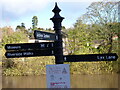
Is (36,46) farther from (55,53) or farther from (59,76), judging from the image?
(59,76)

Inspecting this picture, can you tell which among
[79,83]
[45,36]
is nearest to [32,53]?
[45,36]

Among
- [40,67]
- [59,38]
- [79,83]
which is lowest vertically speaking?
[79,83]

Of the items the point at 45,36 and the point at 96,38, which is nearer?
the point at 45,36

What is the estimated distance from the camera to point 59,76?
9.25 ft

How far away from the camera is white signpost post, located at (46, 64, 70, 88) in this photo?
2.82 m

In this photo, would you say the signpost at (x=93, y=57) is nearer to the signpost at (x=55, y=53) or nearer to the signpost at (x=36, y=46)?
the signpost at (x=55, y=53)

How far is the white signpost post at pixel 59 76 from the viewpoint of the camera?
2816 mm

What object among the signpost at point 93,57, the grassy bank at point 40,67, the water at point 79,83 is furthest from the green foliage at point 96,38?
the signpost at point 93,57

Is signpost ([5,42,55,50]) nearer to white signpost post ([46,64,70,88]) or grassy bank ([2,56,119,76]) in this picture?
white signpost post ([46,64,70,88])

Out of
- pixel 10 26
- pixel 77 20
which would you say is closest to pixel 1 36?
pixel 10 26

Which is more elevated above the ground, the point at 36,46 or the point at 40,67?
the point at 36,46

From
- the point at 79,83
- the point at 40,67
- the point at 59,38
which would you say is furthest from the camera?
the point at 40,67

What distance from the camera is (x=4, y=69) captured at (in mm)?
11094

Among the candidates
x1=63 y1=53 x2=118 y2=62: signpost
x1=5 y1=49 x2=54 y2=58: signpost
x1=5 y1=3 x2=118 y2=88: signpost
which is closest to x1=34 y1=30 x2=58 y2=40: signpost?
x1=5 y1=3 x2=118 y2=88: signpost
